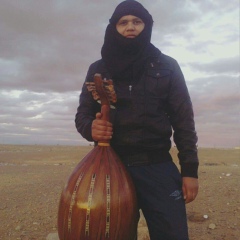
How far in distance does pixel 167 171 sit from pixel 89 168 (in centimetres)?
70

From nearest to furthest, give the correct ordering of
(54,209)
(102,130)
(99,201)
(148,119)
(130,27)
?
(99,201), (102,130), (148,119), (130,27), (54,209)

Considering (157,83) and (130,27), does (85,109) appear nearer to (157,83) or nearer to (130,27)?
(157,83)

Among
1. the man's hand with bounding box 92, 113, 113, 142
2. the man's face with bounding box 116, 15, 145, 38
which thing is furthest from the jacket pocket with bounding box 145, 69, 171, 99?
the man's hand with bounding box 92, 113, 113, 142

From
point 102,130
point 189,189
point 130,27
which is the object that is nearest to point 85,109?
point 102,130

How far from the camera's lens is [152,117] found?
3.12 metres

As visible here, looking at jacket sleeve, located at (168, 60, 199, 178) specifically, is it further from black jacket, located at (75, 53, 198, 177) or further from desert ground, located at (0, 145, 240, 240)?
desert ground, located at (0, 145, 240, 240)

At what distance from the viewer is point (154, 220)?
10.2ft

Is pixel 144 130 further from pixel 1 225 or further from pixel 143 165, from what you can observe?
pixel 1 225

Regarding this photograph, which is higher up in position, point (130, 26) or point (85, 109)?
point (130, 26)

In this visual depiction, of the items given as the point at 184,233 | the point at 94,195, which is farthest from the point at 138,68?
the point at 184,233

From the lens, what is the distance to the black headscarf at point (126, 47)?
319 centimetres

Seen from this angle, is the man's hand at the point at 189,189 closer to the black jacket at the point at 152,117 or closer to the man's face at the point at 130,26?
the black jacket at the point at 152,117

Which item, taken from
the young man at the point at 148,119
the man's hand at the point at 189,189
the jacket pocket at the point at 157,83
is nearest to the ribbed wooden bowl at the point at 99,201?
the young man at the point at 148,119

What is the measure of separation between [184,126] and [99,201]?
977mm
